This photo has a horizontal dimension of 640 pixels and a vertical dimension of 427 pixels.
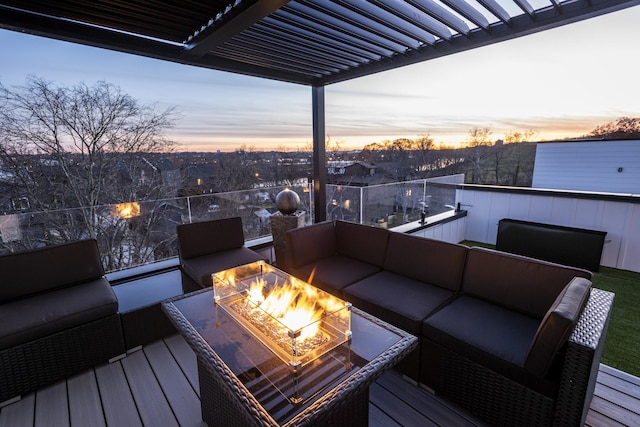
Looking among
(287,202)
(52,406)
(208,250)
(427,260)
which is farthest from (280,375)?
(287,202)

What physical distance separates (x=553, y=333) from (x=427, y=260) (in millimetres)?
1147

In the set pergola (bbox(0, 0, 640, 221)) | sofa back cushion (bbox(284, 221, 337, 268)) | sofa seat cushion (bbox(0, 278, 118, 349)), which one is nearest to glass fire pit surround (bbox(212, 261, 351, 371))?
sofa back cushion (bbox(284, 221, 337, 268))

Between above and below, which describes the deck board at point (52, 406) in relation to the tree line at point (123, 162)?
below

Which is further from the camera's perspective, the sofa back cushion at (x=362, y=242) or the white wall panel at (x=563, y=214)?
the white wall panel at (x=563, y=214)

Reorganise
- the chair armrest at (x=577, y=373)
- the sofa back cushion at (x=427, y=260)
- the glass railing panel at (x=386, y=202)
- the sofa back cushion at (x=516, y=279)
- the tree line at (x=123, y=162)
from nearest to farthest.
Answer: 1. the chair armrest at (x=577, y=373)
2. the sofa back cushion at (x=516, y=279)
3. the sofa back cushion at (x=427, y=260)
4. the tree line at (x=123, y=162)
5. the glass railing panel at (x=386, y=202)

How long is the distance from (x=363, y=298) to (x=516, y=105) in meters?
5.39

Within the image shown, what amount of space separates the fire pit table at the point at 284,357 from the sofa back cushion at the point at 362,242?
1091 millimetres

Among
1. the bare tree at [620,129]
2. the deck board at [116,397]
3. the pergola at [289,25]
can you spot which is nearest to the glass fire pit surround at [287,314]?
the deck board at [116,397]

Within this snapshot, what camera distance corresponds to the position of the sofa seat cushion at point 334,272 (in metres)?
2.54

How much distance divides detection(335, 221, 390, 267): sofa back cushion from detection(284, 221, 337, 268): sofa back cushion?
10 centimetres

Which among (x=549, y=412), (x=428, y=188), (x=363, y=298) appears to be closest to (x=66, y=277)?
(x=363, y=298)

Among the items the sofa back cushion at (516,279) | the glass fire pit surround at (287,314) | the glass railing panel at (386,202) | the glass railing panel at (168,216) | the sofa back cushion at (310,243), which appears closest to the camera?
the glass fire pit surround at (287,314)

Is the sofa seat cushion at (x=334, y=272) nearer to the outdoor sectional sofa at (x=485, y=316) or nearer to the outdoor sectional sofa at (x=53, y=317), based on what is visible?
the outdoor sectional sofa at (x=485, y=316)

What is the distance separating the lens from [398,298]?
218 cm
